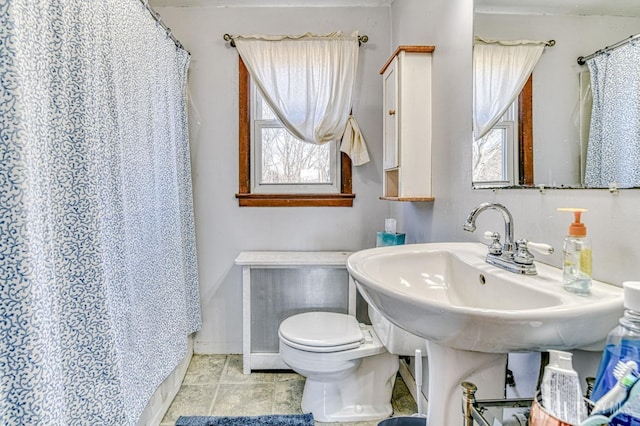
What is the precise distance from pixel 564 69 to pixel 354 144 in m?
1.40

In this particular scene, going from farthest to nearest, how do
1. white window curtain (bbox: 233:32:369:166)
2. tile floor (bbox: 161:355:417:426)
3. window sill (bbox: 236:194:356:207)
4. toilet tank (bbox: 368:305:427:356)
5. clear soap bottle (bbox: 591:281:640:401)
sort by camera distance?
1. window sill (bbox: 236:194:356:207)
2. white window curtain (bbox: 233:32:369:166)
3. tile floor (bbox: 161:355:417:426)
4. toilet tank (bbox: 368:305:427:356)
5. clear soap bottle (bbox: 591:281:640:401)

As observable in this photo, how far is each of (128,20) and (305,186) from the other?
131 cm

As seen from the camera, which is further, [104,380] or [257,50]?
[257,50]

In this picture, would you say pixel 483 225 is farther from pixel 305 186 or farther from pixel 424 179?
pixel 305 186

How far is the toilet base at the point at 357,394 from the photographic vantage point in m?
1.65

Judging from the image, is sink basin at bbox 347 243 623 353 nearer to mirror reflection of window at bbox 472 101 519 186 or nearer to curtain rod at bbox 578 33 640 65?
mirror reflection of window at bbox 472 101 519 186

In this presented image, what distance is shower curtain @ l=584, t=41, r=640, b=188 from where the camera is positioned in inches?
27.5

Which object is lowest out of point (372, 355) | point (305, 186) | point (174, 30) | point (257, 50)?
point (372, 355)

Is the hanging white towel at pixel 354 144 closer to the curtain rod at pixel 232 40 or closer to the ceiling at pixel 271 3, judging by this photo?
Answer: the curtain rod at pixel 232 40

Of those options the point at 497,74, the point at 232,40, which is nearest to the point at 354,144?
the point at 232,40

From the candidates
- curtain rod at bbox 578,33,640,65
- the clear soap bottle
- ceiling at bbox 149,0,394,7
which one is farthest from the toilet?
ceiling at bbox 149,0,394,7

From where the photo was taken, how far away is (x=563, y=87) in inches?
33.9

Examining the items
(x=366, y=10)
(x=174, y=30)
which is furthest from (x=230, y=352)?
(x=366, y=10)

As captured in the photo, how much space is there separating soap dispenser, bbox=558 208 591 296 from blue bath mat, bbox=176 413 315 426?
1.35m
